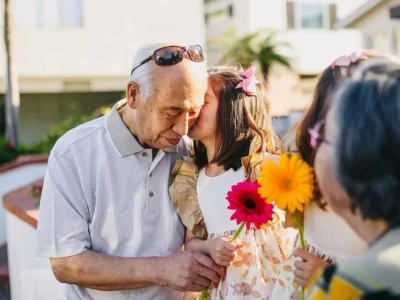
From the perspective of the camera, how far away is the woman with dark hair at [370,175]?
1.50 meters

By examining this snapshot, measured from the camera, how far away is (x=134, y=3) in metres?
22.6

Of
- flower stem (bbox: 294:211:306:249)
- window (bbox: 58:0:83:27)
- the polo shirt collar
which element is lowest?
flower stem (bbox: 294:211:306:249)

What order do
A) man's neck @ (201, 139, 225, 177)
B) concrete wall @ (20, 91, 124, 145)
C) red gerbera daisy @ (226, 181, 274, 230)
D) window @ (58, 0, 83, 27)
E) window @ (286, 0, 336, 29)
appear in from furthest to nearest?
window @ (286, 0, 336, 29) < concrete wall @ (20, 91, 124, 145) < window @ (58, 0, 83, 27) < man's neck @ (201, 139, 225, 177) < red gerbera daisy @ (226, 181, 274, 230)

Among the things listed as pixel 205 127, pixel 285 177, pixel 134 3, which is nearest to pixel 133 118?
pixel 205 127

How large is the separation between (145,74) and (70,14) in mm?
20473

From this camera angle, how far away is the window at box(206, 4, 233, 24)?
99.0ft

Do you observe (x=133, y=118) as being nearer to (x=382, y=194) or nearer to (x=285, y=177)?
(x=285, y=177)

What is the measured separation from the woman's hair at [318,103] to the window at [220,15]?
92.6 ft

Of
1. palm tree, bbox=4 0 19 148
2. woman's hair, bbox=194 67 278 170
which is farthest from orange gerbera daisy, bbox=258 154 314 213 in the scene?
palm tree, bbox=4 0 19 148

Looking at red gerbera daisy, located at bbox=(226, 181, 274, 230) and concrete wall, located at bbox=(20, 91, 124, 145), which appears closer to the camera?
red gerbera daisy, located at bbox=(226, 181, 274, 230)

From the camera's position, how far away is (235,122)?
314cm

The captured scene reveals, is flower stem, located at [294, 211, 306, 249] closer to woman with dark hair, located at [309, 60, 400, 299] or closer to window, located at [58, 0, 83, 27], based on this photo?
woman with dark hair, located at [309, 60, 400, 299]

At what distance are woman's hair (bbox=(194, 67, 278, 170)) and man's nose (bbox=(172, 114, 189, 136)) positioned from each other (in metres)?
0.21

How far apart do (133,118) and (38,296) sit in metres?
2.37
